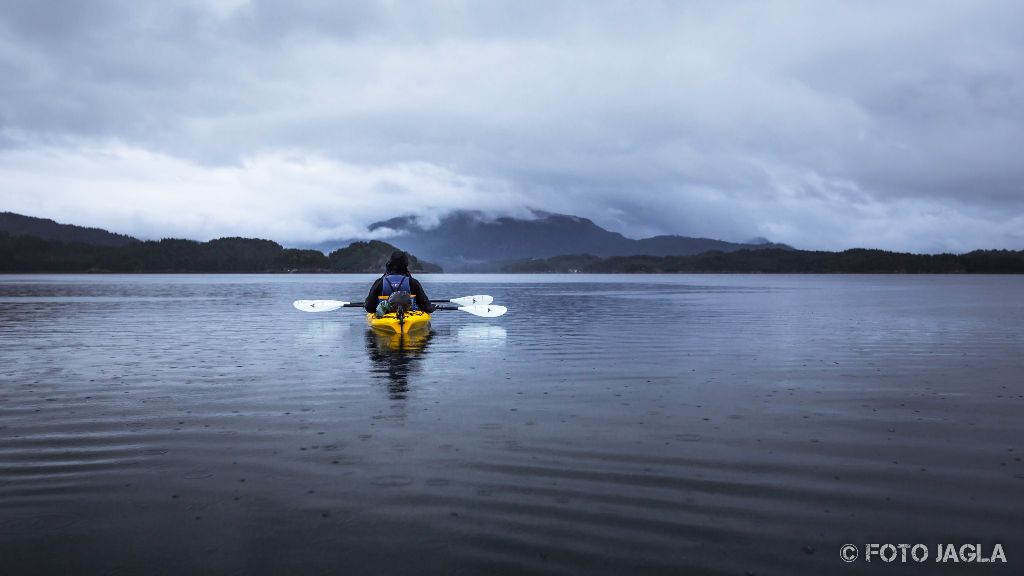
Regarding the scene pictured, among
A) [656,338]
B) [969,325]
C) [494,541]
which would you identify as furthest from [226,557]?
[969,325]

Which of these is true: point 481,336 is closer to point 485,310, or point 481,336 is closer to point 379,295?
point 379,295

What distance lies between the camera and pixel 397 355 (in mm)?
25875

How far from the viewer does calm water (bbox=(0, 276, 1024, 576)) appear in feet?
24.6

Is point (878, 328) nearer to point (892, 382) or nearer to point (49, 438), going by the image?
point (892, 382)

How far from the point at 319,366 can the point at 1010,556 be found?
1929 centimetres

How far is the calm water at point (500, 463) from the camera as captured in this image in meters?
7.50

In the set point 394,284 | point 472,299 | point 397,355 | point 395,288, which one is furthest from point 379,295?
point 472,299

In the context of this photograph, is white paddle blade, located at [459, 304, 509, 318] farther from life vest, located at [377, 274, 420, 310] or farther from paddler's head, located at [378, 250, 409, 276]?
paddler's head, located at [378, 250, 409, 276]

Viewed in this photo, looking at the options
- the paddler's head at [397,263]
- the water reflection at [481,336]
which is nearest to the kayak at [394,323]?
the paddler's head at [397,263]

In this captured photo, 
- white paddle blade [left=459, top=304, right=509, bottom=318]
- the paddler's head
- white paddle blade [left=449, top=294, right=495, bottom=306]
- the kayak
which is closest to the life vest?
the paddler's head

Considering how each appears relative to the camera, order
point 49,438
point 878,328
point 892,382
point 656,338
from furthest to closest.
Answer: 1. point 878,328
2. point 656,338
3. point 892,382
4. point 49,438

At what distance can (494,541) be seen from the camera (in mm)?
7707

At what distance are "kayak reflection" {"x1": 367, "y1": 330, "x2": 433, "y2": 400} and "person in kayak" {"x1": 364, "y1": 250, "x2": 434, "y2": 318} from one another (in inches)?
54.5

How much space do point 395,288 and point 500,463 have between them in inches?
906
